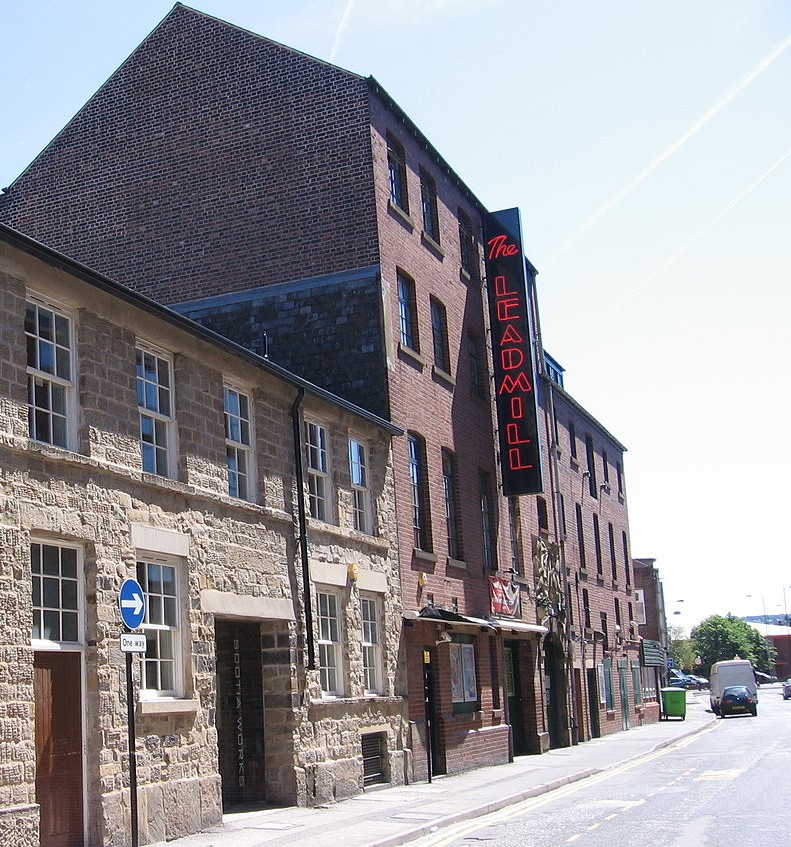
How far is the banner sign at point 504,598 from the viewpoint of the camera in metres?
26.2

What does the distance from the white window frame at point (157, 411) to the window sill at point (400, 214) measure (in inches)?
370

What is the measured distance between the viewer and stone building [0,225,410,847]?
472 inches

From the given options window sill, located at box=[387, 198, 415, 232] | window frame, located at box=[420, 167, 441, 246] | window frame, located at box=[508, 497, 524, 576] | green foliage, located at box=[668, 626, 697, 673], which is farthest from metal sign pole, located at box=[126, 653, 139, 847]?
green foliage, located at box=[668, 626, 697, 673]

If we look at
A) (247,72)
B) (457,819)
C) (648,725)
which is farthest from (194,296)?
(648,725)

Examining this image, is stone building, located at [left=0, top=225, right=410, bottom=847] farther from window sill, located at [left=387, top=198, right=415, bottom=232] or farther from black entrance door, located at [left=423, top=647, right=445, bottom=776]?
window sill, located at [left=387, top=198, right=415, bottom=232]

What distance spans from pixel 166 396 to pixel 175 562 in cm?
217

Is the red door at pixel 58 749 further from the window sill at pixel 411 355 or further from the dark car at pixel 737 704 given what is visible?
the dark car at pixel 737 704

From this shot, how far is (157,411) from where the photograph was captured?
1468 centimetres

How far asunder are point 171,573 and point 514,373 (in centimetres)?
1450

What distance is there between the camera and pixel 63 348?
13133 millimetres

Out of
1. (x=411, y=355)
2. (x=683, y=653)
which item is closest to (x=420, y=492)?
(x=411, y=355)

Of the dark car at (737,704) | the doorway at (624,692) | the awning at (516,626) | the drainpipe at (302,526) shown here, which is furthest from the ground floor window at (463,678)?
the dark car at (737,704)

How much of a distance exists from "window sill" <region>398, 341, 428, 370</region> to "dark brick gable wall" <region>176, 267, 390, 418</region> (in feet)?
2.97

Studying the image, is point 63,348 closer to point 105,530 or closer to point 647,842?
point 105,530
